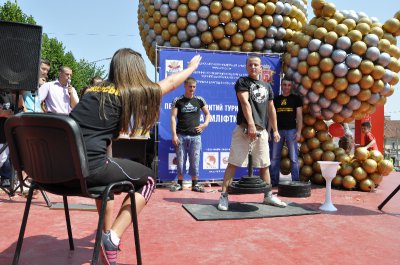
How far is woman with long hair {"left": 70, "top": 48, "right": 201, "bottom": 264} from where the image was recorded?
2.04 metres

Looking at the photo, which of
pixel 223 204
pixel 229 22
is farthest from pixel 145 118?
pixel 229 22

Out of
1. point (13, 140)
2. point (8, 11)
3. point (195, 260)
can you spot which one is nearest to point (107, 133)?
point (13, 140)

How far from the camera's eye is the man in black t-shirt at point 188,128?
5.70 m

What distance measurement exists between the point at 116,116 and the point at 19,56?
274 cm

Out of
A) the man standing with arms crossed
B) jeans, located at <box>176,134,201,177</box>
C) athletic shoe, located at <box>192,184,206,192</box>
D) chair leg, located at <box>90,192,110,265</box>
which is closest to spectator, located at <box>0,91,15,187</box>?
jeans, located at <box>176,134,201,177</box>

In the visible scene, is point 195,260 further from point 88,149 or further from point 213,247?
point 88,149

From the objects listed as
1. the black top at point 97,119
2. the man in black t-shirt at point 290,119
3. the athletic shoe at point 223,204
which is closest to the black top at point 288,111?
the man in black t-shirt at point 290,119

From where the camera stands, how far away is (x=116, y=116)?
2111 mm

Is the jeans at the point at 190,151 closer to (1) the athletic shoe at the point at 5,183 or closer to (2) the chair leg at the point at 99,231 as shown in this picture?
(1) the athletic shoe at the point at 5,183

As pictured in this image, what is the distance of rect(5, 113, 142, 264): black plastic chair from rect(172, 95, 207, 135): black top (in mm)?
3665

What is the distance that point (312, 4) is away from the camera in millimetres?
6051

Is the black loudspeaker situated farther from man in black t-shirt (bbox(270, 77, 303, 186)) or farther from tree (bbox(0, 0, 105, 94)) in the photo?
tree (bbox(0, 0, 105, 94))

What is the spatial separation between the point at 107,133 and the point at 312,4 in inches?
200

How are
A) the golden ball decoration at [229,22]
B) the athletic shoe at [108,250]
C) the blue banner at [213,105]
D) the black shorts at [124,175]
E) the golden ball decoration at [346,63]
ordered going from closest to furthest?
the black shorts at [124,175]
the athletic shoe at [108,250]
the golden ball decoration at [346,63]
the blue banner at [213,105]
the golden ball decoration at [229,22]
